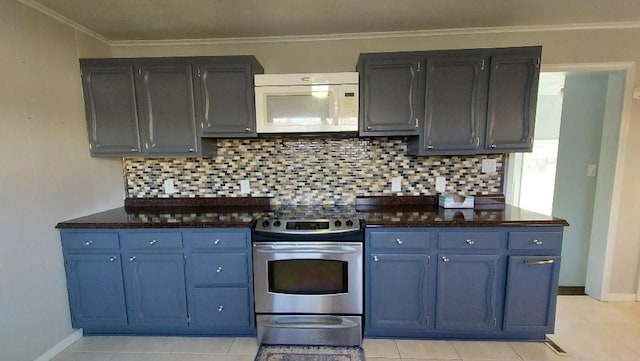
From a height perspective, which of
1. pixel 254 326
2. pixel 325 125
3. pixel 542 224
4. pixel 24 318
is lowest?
pixel 254 326

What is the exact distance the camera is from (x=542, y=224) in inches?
71.7

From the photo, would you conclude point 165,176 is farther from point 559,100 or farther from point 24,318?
point 559,100

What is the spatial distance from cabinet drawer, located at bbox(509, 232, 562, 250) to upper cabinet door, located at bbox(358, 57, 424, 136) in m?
0.99

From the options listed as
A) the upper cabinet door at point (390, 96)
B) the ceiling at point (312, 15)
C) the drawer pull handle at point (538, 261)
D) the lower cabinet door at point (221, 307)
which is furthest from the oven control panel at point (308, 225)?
the ceiling at point (312, 15)

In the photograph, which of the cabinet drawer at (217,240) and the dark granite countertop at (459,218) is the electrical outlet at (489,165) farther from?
the cabinet drawer at (217,240)

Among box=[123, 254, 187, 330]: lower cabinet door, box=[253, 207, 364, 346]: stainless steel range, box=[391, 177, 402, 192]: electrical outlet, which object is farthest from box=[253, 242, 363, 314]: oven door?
box=[391, 177, 402, 192]: electrical outlet

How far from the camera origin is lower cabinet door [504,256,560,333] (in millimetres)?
1857

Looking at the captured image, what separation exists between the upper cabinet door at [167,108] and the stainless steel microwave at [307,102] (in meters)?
0.56

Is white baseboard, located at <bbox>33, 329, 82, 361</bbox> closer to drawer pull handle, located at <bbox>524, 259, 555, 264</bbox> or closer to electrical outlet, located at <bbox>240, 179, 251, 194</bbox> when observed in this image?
electrical outlet, located at <bbox>240, 179, 251, 194</bbox>

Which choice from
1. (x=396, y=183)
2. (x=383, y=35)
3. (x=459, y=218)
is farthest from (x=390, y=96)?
(x=459, y=218)

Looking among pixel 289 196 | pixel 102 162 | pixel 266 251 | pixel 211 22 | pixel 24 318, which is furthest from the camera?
pixel 289 196

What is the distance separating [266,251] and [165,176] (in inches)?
52.2

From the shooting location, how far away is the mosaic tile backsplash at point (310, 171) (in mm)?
2432

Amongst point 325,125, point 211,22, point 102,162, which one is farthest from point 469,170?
point 102,162
